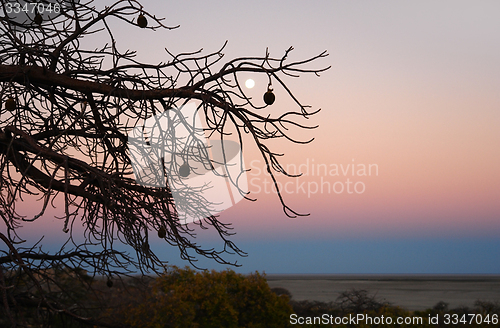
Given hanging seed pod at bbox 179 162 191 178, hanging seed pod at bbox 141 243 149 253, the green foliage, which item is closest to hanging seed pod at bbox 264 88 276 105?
hanging seed pod at bbox 179 162 191 178

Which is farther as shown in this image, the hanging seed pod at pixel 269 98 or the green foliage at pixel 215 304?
the green foliage at pixel 215 304

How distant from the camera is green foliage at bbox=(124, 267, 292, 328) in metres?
8.16

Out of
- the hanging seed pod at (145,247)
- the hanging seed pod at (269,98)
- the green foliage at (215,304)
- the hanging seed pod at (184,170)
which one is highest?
the hanging seed pod at (269,98)

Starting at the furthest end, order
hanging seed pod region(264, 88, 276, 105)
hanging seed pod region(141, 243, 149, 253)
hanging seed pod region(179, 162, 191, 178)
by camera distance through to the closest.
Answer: hanging seed pod region(141, 243, 149, 253)
hanging seed pod region(179, 162, 191, 178)
hanging seed pod region(264, 88, 276, 105)

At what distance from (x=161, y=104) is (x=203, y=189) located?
124 cm

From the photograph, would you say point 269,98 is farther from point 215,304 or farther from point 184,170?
point 215,304

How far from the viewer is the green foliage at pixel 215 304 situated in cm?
816

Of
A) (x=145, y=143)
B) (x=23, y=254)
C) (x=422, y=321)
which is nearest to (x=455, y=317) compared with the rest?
(x=422, y=321)

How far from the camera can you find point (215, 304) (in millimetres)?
8164

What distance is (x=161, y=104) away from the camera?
4.42 m

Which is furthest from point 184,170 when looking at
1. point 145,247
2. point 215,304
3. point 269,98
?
point 215,304

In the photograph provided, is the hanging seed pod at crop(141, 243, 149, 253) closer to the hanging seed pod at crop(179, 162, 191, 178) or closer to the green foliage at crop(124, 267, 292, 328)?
the hanging seed pod at crop(179, 162, 191, 178)

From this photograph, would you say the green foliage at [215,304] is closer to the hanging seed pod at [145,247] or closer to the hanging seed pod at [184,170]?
the hanging seed pod at [145,247]

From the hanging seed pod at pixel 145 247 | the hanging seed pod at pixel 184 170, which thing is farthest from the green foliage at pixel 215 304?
the hanging seed pod at pixel 184 170
